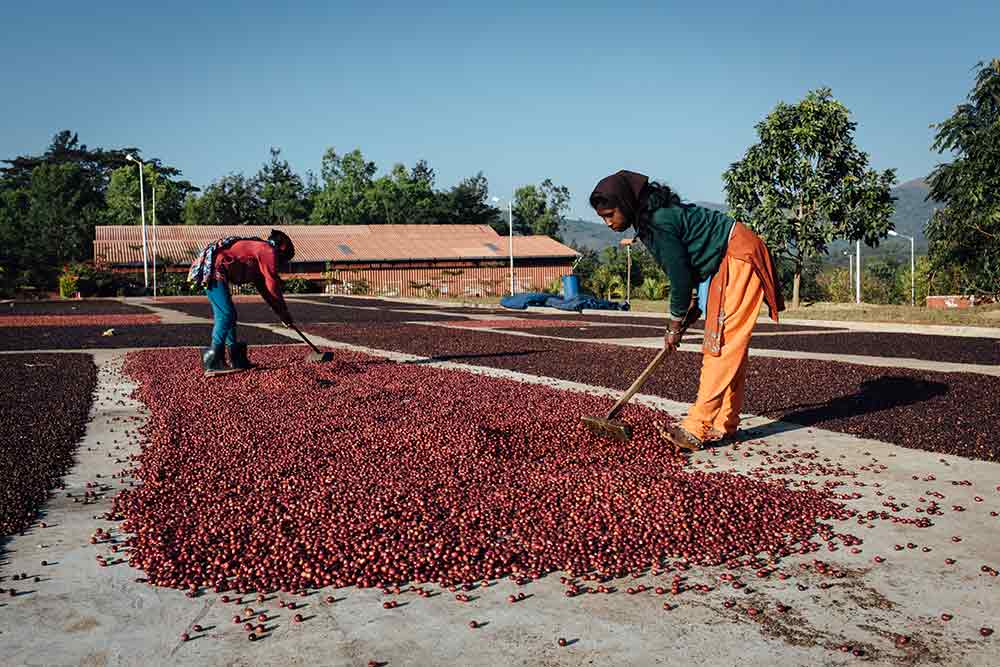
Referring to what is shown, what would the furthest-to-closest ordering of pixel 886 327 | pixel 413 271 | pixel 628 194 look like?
pixel 413 271 → pixel 886 327 → pixel 628 194

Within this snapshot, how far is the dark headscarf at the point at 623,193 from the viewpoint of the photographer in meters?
5.18

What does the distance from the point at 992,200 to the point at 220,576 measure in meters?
24.7

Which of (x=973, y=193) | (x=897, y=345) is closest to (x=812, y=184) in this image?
(x=973, y=193)

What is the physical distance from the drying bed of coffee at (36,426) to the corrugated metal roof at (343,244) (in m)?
39.9

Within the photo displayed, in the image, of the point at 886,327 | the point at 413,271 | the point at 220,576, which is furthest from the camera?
the point at 413,271

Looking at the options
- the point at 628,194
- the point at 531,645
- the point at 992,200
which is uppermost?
the point at 992,200

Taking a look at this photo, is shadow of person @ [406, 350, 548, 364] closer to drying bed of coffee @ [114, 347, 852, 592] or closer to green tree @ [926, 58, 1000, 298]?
drying bed of coffee @ [114, 347, 852, 592]

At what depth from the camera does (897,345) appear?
13.6 meters

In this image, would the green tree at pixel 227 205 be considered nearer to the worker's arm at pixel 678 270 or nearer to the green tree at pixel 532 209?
the green tree at pixel 532 209

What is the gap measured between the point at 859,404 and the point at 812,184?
20.8 metres

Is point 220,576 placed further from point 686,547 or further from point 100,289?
point 100,289

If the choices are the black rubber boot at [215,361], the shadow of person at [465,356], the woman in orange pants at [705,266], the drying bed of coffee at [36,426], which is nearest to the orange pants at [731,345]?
the woman in orange pants at [705,266]

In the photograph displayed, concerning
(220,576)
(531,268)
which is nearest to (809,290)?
(531,268)

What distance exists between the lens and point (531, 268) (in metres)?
54.0
